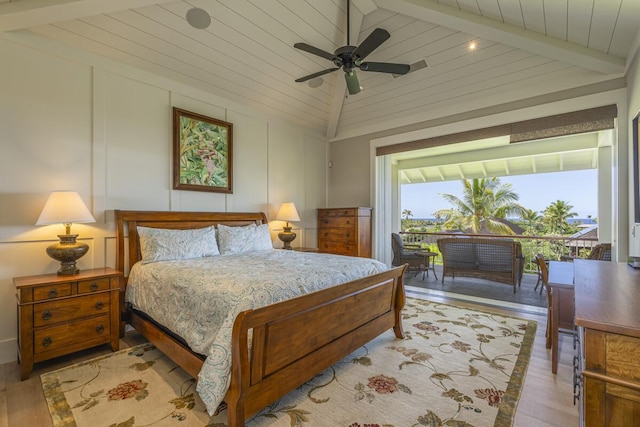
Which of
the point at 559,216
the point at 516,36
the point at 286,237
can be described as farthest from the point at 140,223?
the point at 559,216

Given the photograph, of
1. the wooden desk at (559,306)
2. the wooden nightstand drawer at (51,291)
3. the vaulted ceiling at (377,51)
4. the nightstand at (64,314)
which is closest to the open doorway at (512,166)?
the vaulted ceiling at (377,51)

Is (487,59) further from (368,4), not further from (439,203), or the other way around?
(439,203)

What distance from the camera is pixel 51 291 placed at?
237cm

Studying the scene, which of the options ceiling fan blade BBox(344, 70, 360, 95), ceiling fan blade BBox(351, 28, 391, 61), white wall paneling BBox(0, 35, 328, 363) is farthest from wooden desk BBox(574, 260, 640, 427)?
A: white wall paneling BBox(0, 35, 328, 363)

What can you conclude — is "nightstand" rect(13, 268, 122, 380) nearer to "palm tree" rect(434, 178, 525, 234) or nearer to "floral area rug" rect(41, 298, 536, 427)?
"floral area rug" rect(41, 298, 536, 427)

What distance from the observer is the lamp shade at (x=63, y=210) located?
249cm

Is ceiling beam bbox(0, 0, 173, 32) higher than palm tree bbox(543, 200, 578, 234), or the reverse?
ceiling beam bbox(0, 0, 173, 32)

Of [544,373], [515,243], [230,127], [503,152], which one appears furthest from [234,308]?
[503,152]

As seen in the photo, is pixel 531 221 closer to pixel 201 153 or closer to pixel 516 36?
pixel 516 36

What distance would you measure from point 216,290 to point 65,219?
5.45 ft

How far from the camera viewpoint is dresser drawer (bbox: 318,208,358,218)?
4.93 meters

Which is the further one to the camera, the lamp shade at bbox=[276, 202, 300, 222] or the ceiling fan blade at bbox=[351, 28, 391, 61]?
the lamp shade at bbox=[276, 202, 300, 222]

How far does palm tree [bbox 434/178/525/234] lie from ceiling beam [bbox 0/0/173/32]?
798 centimetres

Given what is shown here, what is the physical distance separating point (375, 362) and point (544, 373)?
132cm
